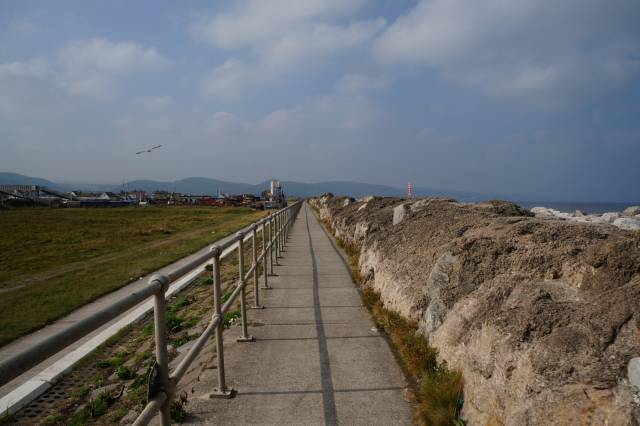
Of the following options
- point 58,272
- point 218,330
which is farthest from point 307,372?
point 58,272

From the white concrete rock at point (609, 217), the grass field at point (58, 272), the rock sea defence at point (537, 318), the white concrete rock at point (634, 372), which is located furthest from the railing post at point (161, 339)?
the white concrete rock at point (609, 217)

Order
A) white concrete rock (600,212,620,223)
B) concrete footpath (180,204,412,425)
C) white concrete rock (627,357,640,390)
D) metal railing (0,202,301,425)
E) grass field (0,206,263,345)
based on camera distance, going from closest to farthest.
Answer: metal railing (0,202,301,425)
white concrete rock (627,357,640,390)
concrete footpath (180,204,412,425)
grass field (0,206,263,345)
white concrete rock (600,212,620,223)

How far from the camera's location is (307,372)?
14.3 feet

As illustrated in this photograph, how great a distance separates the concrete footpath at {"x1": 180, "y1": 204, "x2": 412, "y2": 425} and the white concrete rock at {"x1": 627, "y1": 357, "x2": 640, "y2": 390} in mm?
1800

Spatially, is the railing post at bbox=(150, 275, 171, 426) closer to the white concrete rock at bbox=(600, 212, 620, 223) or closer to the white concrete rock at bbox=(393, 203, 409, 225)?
the white concrete rock at bbox=(393, 203, 409, 225)

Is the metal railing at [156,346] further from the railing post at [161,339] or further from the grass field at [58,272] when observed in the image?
the grass field at [58,272]

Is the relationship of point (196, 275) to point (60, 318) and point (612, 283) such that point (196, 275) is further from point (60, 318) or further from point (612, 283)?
point (612, 283)

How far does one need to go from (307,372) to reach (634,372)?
2951 mm

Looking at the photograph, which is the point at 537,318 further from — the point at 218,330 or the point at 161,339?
the point at 218,330

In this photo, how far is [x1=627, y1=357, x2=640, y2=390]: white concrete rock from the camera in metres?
2.11

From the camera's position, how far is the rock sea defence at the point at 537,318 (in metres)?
2.31

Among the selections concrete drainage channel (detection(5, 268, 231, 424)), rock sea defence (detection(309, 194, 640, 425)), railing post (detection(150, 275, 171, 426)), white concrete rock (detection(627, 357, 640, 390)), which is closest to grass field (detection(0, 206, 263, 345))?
concrete drainage channel (detection(5, 268, 231, 424))

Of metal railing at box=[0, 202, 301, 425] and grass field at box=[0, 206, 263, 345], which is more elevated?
metal railing at box=[0, 202, 301, 425]

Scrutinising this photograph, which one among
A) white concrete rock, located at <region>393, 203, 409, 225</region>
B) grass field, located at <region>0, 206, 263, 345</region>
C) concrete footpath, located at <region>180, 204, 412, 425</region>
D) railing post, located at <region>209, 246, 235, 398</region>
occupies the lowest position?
grass field, located at <region>0, 206, 263, 345</region>
